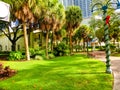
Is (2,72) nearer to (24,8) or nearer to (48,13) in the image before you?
(24,8)

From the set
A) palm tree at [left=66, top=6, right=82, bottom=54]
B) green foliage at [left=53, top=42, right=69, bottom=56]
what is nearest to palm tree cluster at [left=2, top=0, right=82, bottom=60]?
palm tree at [left=66, top=6, right=82, bottom=54]

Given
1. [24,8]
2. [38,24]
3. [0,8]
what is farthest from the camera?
[38,24]

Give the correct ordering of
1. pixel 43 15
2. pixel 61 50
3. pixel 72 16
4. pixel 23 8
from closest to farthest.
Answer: pixel 23 8 < pixel 43 15 < pixel 61 50 < pixel 72 16

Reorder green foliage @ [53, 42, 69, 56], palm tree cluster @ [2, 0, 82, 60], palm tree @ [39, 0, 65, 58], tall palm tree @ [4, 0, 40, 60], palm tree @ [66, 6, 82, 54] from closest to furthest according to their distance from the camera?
tall palm tree @ [4, 0, 40, 60] → palm tree cluster @ [2, 0, 82, 60] → palm tree @ [39, 0, 65, 58] → green foliage @ [53, 42, 69, 56] → palm tree @ [66, 6, 82, 54]

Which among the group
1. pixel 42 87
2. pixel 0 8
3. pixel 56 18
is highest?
pixel 56 18

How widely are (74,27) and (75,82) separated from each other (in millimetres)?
27876

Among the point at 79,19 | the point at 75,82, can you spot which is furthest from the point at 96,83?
the point at 79,19

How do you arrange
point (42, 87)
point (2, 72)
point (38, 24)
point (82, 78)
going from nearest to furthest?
1. point (42, 87)
2. point (82, 78)
3. point (2, 72)
4. point (38, 24)

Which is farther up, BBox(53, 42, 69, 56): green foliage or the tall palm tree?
the tall palm tree

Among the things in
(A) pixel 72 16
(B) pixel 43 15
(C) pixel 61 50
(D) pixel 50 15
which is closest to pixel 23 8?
(B) pixel 43 15

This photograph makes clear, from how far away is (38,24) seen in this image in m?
31.5

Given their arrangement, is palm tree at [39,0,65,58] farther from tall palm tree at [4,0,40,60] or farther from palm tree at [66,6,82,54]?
palm tree at [66,6,82,54]

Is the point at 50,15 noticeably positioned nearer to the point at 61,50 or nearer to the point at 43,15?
the point at 43,15

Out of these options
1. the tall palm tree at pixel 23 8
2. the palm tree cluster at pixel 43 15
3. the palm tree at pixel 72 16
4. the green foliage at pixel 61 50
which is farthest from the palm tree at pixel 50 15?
the palm tree at pixel 72 16
